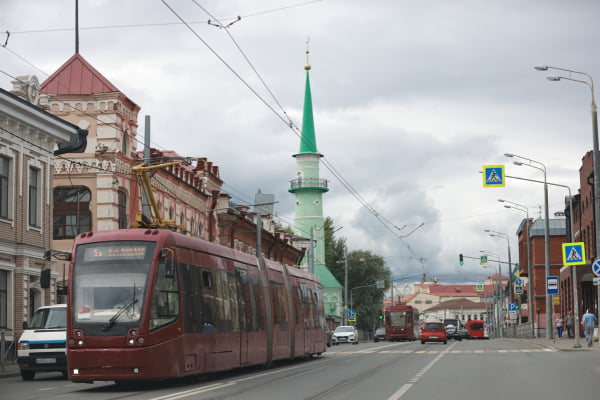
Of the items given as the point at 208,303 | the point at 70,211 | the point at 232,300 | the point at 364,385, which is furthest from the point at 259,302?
the point at 70,211

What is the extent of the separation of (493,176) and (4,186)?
18.2 metres

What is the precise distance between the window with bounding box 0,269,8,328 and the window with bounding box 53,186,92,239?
8740 mm

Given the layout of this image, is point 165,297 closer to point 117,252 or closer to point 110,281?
point 110,281

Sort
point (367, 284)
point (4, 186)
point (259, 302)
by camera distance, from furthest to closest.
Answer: point (367, 284), point (4, 186), point (259, 302)

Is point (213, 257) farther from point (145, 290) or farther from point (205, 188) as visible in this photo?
point (205, 188)

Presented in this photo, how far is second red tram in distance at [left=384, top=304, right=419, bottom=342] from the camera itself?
72562 mm

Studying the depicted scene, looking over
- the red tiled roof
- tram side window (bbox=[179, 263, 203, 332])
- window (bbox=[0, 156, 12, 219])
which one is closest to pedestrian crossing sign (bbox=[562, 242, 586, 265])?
the red tiled roof

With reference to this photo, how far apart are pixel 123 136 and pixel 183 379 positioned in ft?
78.4

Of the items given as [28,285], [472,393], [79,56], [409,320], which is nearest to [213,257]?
[472,393]

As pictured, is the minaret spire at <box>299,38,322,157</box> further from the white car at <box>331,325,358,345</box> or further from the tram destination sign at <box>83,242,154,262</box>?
the tram destination sign at <box>83,242,154,262</box>

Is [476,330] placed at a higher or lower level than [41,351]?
lower

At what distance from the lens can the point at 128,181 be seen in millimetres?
44094

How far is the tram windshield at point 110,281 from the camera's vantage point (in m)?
18.3

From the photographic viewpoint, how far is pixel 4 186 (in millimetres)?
34312
